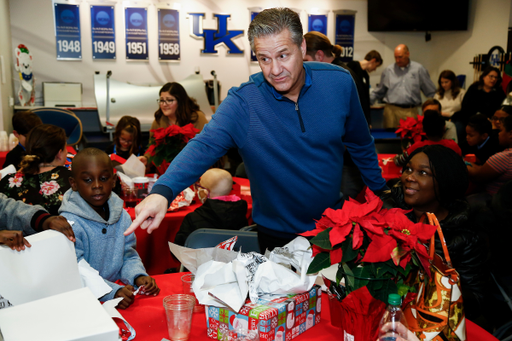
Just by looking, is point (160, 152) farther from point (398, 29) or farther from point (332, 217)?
point (398, 29)

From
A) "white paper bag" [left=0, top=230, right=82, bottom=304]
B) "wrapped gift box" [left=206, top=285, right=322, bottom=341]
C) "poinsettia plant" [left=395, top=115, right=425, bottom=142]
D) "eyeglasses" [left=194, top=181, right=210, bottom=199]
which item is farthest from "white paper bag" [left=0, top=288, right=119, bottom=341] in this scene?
"poinsettia plant" [left=395, top=115, right=425, bottom=142]

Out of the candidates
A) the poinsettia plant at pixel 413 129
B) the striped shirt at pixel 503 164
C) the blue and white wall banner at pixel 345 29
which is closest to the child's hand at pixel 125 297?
the striped shirt at pixel 503 164

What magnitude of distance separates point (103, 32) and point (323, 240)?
304 inches

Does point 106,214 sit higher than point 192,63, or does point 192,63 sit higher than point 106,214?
point 192,63

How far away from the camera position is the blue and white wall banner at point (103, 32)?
775 cm

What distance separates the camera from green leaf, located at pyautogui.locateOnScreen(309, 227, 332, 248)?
1067 mm

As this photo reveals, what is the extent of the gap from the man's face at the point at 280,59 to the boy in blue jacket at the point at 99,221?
32.4 inches

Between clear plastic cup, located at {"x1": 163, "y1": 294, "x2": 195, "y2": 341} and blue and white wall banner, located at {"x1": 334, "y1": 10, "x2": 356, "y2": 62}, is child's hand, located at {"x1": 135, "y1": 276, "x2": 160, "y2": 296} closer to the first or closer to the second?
clear plastic cup, located at {"x1": 163, "y1": 294, "x2": 195, "y2": 341}

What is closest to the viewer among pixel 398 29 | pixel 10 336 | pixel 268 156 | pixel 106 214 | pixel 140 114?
pixel 10 336

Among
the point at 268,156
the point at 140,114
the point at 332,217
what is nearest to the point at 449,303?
the point at 332,217

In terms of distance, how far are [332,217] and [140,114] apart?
6.18 metres

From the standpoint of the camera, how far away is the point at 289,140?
1645mm

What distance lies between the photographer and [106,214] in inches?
74.9

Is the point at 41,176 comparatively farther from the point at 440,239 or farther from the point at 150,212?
the point at 440,239
